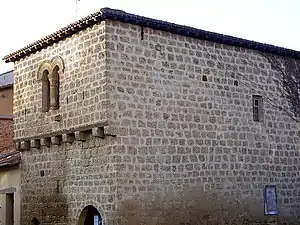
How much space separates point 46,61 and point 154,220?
228 inches

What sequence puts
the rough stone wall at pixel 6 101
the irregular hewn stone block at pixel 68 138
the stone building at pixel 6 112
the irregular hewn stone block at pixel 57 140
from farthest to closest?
1. the rough stone wall at pixel 6 101
2. the stone building at pixel 6 112
3. the irregular hewn stone block at pixel 57 140
4. the irregular hewn stone block at pixel 68 138

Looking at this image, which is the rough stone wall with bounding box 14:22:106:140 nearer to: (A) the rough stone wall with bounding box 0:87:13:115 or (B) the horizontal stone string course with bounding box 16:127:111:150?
(B) the horizontal stone string course with bounding box 16:127:111:150

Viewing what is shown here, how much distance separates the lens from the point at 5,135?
21.6 m

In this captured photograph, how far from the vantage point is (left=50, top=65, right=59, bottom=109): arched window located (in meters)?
15.4

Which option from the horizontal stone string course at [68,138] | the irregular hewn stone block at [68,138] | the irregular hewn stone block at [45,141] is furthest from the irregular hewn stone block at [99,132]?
the irregular hewn stone block at [45,141]

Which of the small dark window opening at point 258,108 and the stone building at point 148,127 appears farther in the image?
the small dark window opening at point 258,108

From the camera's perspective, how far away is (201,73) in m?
15.3

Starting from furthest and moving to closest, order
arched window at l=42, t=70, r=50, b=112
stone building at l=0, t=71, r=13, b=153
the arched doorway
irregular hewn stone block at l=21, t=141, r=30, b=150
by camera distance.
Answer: stone building at l=0, t=71, r=13, b=153, irregular hewn stone block at l=21, t=141, r=30, b=150, arched window at l=42, t=70, r=50, b=112, the arched doorway

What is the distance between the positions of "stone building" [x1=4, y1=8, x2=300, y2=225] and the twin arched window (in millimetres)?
35

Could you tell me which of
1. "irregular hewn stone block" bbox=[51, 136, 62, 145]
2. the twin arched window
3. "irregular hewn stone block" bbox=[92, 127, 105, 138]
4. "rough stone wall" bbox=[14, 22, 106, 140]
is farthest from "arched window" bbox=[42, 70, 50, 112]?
"irregular hewn stone block" bbox=[92, 127, 105, 138]

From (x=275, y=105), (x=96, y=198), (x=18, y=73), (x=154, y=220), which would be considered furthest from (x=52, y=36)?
(x=275, y=105)

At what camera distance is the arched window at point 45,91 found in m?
15.9

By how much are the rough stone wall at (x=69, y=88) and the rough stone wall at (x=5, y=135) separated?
445cm

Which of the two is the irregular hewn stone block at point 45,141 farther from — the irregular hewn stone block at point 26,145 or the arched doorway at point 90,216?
the arched doorway at point 90,216
